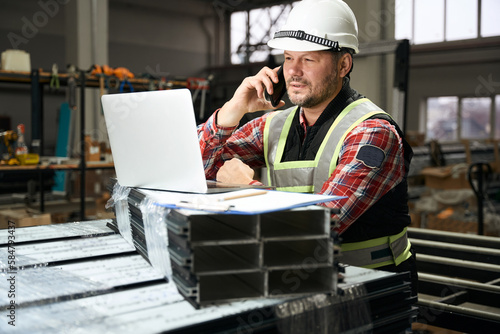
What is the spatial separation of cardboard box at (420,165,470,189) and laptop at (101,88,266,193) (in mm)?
7052

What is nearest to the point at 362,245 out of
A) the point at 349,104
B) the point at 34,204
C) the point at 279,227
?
the point at 349,104

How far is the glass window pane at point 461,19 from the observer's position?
12.8 m

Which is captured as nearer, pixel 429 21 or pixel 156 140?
pixel 156 140

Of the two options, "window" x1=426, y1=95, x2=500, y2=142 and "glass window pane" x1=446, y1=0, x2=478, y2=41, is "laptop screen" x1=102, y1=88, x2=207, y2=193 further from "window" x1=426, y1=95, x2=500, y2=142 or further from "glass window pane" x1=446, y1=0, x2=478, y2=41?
"window" x1=426, y1=95, x2=500, y2=142

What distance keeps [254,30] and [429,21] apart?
5.76m

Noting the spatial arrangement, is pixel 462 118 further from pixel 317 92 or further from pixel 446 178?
pixel 317 92

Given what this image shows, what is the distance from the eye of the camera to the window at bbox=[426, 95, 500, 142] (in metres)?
13.5

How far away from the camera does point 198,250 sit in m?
1.03

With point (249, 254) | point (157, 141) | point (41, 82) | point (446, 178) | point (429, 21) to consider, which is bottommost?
point (446, 178)

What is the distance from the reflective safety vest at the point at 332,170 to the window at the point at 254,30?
14.2m

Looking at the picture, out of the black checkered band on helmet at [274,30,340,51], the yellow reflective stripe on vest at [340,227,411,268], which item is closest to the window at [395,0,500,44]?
the black checkered band on helmet at [274,30,340,51]

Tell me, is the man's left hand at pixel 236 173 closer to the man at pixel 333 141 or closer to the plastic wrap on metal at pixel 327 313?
the man at pixel 333 141

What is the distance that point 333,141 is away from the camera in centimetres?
188

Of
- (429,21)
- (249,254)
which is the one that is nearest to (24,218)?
(249,254)
